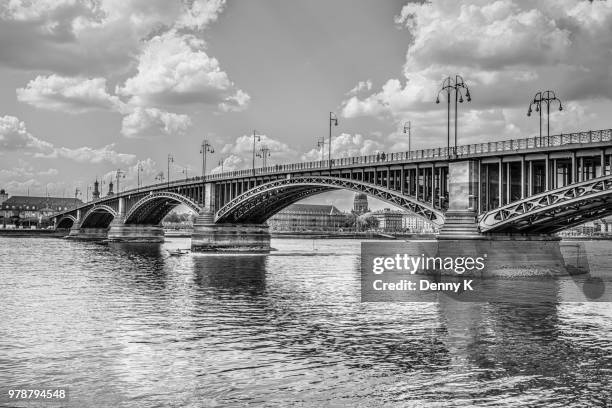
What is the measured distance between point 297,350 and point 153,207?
4343 inches

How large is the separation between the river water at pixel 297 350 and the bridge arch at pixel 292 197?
18.2 meters

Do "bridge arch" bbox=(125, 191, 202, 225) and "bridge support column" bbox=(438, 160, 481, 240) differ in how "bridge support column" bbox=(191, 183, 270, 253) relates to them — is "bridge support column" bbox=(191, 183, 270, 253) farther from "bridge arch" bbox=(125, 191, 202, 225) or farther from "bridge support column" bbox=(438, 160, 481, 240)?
"bridge support column" bbox=(438, 160, 481, 240)

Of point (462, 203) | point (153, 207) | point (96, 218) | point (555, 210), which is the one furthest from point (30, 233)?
point (555, 210)

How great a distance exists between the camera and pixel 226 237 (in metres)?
92.0

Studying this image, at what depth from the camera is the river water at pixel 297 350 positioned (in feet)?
59.1

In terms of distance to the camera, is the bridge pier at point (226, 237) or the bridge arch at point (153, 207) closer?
the bridge pier at point (226, 237)

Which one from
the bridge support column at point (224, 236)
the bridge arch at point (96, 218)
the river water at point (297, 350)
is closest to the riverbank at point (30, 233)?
the bridge arch at point (96, 218)

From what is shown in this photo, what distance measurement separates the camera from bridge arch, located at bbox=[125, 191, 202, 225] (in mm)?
111625

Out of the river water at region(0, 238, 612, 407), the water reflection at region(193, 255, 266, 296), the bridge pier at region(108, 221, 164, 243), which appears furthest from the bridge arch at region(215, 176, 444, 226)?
the bridge pier at region(108, 221, 164, 243)

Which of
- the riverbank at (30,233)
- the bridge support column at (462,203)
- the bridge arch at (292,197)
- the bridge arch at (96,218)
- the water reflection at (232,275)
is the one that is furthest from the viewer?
Answer: the riverbank at (30,233)

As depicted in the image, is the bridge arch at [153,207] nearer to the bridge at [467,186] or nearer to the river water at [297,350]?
the bridge at [467,186]

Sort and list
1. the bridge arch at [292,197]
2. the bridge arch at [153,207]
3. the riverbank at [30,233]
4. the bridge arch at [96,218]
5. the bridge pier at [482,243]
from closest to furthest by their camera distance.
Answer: the bridge pier at [482,243], the bridge arch at [292,197], the bridge arch at [153,207], the bridge arch at [96,218], the riverbank at [30,233]

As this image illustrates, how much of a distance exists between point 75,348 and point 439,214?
119 feet

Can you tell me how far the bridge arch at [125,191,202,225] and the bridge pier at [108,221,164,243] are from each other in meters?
1.13
